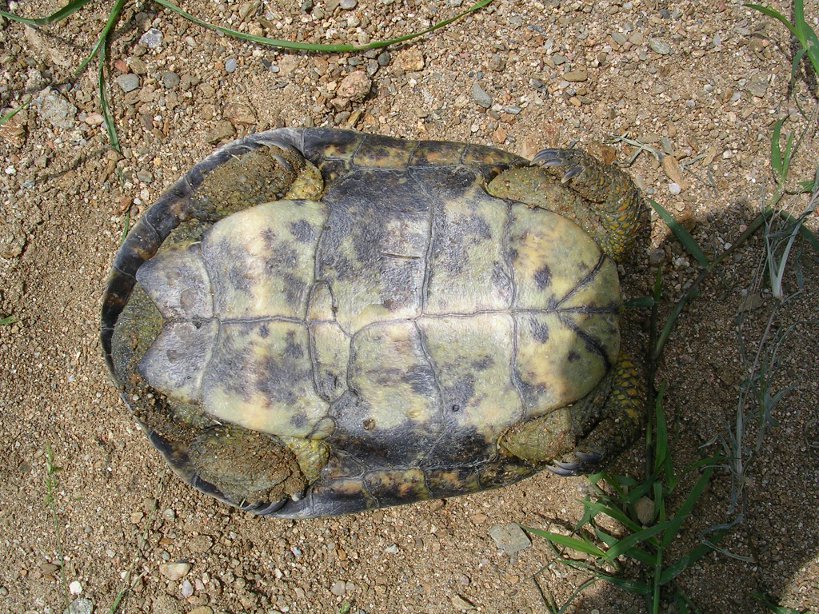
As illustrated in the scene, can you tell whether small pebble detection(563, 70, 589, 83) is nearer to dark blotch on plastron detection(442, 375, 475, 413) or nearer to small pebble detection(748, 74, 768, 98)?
small pebble detection(748, 74, 768, 98)

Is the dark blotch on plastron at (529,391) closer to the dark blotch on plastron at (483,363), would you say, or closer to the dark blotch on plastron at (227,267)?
the dark blotch on plastron at (483,363)

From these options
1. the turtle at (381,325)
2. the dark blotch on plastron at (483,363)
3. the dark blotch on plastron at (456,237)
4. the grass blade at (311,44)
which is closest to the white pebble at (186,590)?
the turtle at (381,325)

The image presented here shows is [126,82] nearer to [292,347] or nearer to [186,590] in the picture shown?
[292,347]

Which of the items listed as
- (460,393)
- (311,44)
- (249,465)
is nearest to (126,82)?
(311,44)

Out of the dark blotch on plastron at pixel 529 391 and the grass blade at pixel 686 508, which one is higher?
the dark blotch on plastron at pixel 529 391

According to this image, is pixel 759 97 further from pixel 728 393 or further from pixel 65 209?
pixel 65 209

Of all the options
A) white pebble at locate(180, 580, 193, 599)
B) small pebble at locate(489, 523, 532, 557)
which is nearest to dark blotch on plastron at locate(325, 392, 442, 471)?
small pebble at locate(489, 523, 532, 557)
